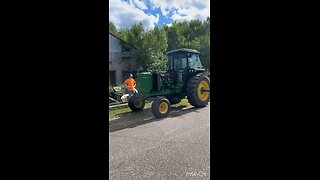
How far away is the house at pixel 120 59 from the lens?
56.7ft

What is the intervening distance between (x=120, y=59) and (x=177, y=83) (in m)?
10.5

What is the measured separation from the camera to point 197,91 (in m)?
7.65

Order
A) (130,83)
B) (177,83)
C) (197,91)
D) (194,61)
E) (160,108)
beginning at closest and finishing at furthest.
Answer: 1. (160,108)
2. (197,91)
3. (130,83)
4. (177,83)
5. (194,61)

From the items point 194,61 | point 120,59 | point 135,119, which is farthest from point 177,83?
point 120,59

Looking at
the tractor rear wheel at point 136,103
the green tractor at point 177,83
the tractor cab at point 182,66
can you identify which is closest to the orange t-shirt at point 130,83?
the green tractor at point 177,83

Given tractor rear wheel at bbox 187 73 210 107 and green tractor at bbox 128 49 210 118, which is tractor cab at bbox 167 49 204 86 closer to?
green tractor at bbox 128 49 210 118

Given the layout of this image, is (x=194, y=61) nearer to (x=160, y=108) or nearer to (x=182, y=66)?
(x=182, y=66)

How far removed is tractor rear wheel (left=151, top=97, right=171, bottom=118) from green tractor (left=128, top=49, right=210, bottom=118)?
2.60 feet

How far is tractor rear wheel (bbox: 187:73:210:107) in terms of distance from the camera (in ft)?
25.0
